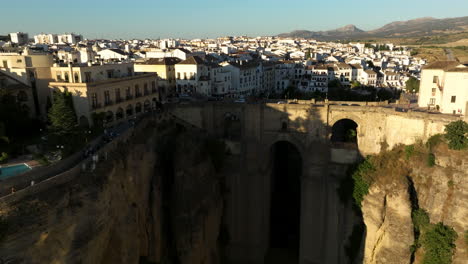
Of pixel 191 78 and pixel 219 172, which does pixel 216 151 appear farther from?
pixel 191 78

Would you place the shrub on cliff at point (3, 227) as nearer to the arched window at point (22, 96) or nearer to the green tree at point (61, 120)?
the green tree at point (61, 120)

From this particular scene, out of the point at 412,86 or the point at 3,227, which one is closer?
the point at 3,227

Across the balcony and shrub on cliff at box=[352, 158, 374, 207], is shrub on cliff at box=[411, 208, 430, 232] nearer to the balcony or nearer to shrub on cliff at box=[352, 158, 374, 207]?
shrub on cliff at box=[352, 158, 374, 207]

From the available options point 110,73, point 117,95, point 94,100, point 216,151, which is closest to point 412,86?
point 216,151

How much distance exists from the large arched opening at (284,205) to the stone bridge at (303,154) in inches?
57.9

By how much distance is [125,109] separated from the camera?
31.7 m

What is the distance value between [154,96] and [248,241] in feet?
54.2

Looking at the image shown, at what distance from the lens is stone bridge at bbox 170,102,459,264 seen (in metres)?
30.7

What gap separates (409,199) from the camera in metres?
26.8

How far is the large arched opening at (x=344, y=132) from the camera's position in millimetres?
35094

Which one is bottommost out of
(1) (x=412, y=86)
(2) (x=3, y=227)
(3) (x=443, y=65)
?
(1) (x=412, y=86)

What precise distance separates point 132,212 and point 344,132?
23.0 metres

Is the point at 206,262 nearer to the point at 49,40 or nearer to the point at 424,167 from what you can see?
the point at 424,167

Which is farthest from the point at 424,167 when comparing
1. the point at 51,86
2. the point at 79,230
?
the point at 51,86
